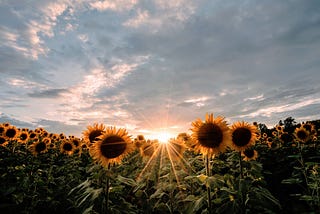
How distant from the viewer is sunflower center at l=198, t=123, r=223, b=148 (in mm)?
4957

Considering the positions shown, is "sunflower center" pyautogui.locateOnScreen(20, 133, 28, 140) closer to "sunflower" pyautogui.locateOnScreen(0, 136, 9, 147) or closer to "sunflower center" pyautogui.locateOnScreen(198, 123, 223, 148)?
"sunflower" pyautogui.locateOnScreen(0, 136, 9, 147)

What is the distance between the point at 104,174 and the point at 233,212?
237 centimetres

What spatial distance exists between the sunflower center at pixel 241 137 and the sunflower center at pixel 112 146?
2.79 m

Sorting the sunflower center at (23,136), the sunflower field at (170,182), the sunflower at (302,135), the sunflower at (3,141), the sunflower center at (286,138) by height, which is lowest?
the sunflower field at (170,182)

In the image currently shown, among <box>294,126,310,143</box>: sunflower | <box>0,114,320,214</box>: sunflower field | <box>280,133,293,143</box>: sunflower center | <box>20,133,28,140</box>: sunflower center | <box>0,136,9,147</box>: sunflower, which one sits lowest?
<box>0,114,320,214</box>: sunflower field

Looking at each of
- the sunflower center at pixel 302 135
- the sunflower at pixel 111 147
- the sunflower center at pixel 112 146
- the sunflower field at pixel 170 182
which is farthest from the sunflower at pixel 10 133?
the sunflower center at pixel 302 135

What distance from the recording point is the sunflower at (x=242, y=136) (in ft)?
19.7

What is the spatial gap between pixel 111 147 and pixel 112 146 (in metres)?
0.03

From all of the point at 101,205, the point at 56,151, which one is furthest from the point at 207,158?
the point at 56,151

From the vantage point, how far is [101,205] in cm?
410

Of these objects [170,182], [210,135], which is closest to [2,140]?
[170,182]

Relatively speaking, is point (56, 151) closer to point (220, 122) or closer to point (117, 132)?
point (117, 132)

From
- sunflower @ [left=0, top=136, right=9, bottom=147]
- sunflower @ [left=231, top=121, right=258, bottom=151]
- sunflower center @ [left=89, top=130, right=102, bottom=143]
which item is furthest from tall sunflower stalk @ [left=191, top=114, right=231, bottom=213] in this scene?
sunflower @ [left=0, top=136, right=9, bottom=147]

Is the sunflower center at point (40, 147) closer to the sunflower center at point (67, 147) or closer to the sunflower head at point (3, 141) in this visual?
the sunflower center at point (67, 147)
